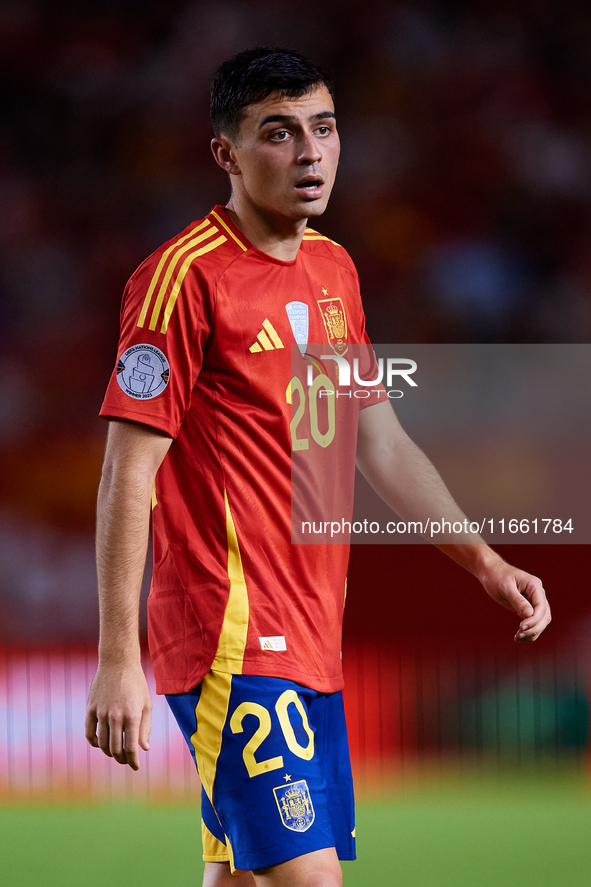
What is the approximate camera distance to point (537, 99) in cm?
548

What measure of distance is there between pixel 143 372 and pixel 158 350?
4 centimetres

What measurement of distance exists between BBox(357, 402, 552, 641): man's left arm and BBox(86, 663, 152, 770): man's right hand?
1.92ft

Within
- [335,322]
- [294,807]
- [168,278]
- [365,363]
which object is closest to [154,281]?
[168,278]

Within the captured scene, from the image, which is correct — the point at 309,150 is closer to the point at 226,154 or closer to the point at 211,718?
the point at 226,154

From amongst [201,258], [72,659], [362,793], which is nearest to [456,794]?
[362,793]

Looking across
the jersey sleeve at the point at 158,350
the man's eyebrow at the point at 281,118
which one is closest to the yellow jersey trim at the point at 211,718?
the jersey sleeve at the point at 158,350

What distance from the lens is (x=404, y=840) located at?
11.4ft

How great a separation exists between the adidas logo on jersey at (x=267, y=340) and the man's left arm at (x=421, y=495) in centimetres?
32

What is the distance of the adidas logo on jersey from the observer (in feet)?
5.00

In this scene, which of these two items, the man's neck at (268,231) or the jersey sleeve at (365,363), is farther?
the jersey sleeve at (365,363)

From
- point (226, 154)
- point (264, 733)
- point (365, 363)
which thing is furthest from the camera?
point (365, 363)

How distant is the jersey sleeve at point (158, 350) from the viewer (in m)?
1.41

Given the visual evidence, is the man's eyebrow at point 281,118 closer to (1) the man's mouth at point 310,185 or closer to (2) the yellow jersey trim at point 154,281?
(1) the man's mouth at point 310,185

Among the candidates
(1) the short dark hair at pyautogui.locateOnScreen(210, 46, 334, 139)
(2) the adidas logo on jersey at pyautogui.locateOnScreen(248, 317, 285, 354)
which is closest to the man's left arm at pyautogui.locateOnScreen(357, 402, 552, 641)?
(2) the adidas logo on jersey at pyautogui.locateOnScreen(248, 317, 285, 354)
